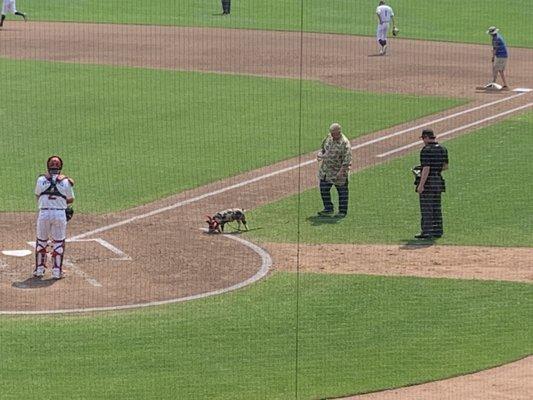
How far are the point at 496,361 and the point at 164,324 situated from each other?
12.9ft

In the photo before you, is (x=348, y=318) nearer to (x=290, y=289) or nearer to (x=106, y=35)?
(x=290, y=289)

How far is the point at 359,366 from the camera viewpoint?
49.6 feet

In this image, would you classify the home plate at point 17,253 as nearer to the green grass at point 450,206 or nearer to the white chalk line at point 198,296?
the white chalk line at point 198,296

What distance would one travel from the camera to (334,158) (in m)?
22.3

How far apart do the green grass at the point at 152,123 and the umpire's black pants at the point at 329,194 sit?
9.71 ft

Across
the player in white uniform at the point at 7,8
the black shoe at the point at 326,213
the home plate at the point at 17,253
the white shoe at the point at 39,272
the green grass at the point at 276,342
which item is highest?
the player in white uniform at the point at 7,8

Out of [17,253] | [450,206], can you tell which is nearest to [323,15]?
[450,206]

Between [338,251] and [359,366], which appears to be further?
[338,251]

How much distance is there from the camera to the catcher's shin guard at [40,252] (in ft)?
59.4

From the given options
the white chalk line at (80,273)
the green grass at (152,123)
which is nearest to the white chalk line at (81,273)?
the white chalk line at (80,273)

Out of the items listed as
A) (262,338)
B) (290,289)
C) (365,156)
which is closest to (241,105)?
(365,156)

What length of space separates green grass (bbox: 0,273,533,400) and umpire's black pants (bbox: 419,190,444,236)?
8.90ft

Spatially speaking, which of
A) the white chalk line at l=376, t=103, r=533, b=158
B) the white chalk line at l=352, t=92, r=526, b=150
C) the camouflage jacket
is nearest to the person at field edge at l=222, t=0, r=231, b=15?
the white chalk line at l=352, t=92, r=526, b=150

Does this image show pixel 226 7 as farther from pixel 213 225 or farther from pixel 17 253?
pixel 17 253
